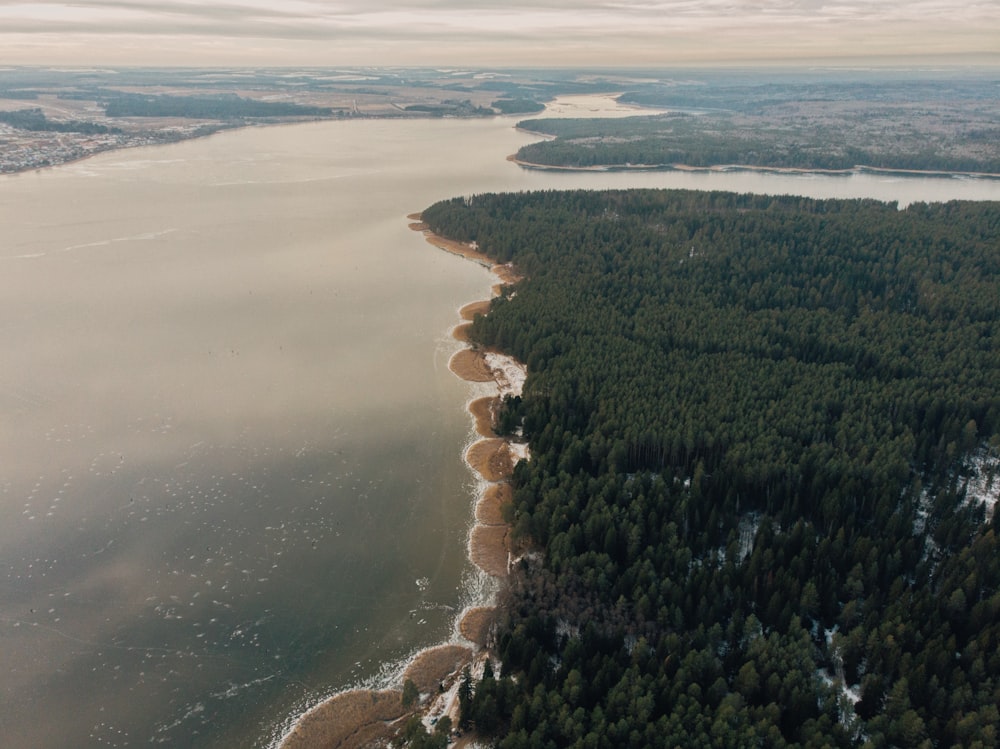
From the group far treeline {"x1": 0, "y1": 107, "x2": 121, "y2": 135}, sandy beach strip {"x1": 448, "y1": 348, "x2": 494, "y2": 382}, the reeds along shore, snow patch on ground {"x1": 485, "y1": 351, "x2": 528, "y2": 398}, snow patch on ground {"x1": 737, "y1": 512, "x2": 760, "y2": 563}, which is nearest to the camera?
the reeds along shore

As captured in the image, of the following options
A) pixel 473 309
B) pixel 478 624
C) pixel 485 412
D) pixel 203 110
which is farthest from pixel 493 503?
pixel 203 110

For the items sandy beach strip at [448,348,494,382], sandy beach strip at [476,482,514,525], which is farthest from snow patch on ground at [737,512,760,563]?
sandy beach strip at [448,348,494,382]

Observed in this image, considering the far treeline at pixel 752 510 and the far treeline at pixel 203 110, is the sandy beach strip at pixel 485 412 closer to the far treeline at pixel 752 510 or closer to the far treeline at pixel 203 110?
the far treeline at pixel 752 510

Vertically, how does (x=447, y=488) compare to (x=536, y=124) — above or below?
below

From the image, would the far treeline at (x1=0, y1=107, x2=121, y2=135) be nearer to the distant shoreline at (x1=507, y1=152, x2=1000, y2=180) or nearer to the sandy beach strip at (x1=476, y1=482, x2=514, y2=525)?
the distant shoreline at (x1=507, y1=152, x2=1000, y2=180)

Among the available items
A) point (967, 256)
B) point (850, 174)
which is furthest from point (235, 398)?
point (850, 174)

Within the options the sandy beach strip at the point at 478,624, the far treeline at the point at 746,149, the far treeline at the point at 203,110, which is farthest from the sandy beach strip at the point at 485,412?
the far treeline at the point at 203,110

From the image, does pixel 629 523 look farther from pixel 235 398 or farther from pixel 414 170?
pixel 414 170
